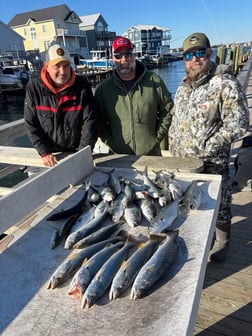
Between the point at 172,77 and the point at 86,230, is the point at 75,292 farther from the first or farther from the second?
the point at 172,77

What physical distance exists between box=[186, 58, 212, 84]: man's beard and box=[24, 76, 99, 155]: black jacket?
1011mm

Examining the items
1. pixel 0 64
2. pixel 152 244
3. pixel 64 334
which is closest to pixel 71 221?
pixel 152 244

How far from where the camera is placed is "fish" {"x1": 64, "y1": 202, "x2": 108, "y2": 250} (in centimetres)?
155

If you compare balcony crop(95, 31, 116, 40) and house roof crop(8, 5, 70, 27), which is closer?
house roof crop(8, 5, 70, 27)

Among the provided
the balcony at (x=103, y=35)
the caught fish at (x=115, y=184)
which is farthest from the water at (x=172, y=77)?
the caught fish at (x=115, y=184)

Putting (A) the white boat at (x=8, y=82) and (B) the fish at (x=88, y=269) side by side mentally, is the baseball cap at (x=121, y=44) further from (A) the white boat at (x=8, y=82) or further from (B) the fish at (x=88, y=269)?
(A) the white boat at (x=8, y=82)

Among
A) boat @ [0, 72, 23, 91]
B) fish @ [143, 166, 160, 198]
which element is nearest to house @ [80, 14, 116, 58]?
boat @ [0, 72, 23, 91]

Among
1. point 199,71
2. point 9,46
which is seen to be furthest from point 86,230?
point 9,46

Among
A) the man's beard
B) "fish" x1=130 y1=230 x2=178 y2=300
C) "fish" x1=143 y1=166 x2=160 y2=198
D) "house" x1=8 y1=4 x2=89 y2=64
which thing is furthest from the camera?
"house" x1=8 y1=4 x2=89 y2=64

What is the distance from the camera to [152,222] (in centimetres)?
167

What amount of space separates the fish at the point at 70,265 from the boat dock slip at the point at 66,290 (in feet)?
0.11

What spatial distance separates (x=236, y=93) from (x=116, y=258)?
68.4 inches

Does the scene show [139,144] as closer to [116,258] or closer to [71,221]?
[71,221]

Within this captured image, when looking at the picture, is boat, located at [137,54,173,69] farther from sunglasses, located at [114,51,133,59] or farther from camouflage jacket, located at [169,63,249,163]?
camouflage jacket, located at [169,63,249,163]
